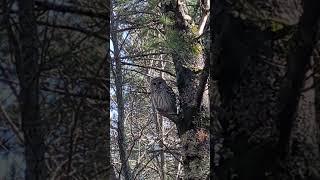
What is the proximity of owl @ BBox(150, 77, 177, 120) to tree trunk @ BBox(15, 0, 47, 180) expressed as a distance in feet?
5.90

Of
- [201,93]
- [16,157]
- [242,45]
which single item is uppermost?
[201,93]

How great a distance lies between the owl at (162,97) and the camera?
8.59 feet

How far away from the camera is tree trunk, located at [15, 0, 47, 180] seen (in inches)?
31.9

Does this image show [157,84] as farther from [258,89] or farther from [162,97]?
[258,89]

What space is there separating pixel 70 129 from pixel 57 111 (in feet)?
0.11

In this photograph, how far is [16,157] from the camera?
2.63ft

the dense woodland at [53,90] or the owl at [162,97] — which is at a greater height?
the owl at [162,97]

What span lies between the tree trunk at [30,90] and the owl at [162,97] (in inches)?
70.8

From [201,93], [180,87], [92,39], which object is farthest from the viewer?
[180,87]

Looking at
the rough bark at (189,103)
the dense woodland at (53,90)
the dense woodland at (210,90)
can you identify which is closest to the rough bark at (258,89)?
the dense woodland at (210,90)

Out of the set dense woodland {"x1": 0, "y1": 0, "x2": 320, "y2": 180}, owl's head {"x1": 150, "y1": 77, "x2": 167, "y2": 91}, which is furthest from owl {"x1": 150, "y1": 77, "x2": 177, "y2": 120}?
dense woodland {"x1": 0, "y1": 0, "x2": 320, "y2": 180}

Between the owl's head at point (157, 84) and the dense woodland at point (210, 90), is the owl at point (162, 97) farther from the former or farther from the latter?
the dense woodland at point (210, 90)

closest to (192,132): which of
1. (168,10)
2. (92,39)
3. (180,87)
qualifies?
(180,87)

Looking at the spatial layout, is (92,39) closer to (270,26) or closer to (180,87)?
(270,26)
